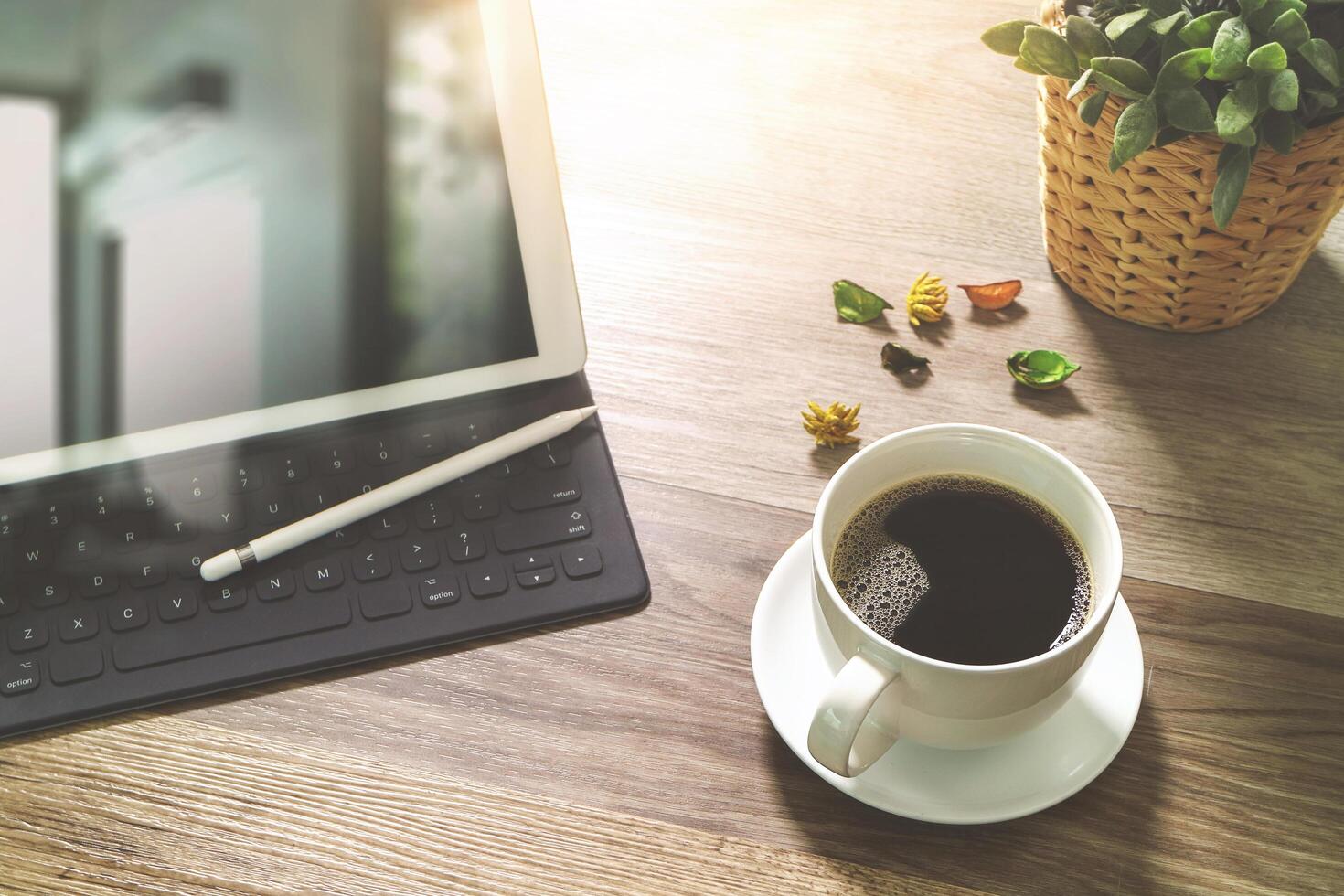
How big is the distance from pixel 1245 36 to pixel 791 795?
1.35 feet

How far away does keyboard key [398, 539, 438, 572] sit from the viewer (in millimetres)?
577

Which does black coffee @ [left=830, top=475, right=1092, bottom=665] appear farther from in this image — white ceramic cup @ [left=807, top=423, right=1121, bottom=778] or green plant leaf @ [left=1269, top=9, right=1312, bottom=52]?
green plant leaf @ [left=1269, top=9, right=1312, bottom=52]

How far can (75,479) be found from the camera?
59 cm

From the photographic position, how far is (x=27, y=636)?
0.54m

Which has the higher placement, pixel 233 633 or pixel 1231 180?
pixel 1231 180

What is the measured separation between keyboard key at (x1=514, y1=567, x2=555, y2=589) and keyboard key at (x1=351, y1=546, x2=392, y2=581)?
68 mm

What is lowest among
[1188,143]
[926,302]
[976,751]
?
[976,751]

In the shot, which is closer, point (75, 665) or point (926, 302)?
point (75, 665)

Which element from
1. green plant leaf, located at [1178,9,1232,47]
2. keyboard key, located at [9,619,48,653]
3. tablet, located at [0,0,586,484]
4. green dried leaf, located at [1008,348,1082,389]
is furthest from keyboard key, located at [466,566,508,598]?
green plant leaf, located at [1178,9,1232,47]

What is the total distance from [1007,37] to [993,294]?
164 millimetres

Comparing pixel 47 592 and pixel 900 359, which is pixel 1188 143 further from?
pixel 47 592

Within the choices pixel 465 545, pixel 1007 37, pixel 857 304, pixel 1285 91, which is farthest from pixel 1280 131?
pixel 465 545

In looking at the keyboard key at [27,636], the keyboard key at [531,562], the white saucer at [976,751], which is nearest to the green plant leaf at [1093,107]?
the white saucer at [976,751]

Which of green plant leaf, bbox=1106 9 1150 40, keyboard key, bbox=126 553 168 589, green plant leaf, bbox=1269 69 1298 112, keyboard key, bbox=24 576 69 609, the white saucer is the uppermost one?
green plant leaf, bbox=1106 9 1150 40
